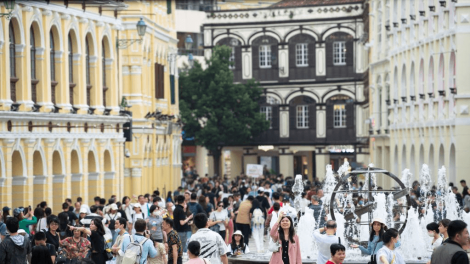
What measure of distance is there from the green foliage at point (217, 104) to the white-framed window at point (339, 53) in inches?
201

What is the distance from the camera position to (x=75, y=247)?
1823cm

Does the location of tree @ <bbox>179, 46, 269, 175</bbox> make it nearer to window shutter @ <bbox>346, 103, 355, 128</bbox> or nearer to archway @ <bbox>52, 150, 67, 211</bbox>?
window shutter @ <bbox>346, 103, 355, 128</bbox>

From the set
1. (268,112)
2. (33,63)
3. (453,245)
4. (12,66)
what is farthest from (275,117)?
(453,245)

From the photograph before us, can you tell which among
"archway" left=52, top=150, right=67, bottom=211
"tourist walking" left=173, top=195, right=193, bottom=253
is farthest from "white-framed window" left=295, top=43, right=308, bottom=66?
"tourist walking" left=173, top=195, right=193, bottom=253

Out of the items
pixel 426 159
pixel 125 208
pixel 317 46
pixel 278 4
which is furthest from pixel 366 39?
pixel 125 208

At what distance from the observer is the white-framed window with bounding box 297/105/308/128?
252ft

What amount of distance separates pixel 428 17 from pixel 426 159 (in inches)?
213

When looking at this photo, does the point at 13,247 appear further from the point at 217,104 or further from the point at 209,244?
the point at 217,104

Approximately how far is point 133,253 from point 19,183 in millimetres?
19607

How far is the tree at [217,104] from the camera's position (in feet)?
239

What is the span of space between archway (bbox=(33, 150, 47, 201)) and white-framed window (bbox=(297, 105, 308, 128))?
38636 millimetres

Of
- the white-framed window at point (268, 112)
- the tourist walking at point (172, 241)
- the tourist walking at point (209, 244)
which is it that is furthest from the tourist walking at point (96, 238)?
the white-framed window at point (268, 112)

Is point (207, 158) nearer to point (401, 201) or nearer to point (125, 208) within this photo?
point (401, 201)

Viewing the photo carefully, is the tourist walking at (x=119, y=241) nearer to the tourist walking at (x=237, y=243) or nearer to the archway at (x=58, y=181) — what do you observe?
the tourist walking at (x=237, y=243)
